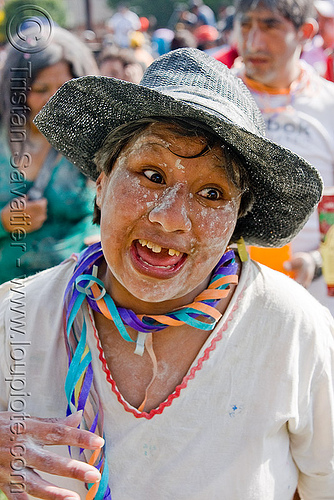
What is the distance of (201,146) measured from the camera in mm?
1535

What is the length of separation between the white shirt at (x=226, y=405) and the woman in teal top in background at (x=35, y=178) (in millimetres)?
1207

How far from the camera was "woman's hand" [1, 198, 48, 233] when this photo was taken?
2871mm

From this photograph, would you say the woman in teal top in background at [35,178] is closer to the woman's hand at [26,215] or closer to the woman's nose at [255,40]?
the woman's hand at [26,215]

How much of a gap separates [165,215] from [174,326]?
411 mm

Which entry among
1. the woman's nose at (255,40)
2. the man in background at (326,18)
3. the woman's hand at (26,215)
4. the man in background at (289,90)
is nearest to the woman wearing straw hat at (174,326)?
the woman's hand at (26,215)

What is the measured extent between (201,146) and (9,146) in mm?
1704

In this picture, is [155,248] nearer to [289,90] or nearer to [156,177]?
[156,177]

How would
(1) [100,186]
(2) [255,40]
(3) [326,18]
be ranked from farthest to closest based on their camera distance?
(3) [326,18] < (2) [255,40] < (1) [100,186]

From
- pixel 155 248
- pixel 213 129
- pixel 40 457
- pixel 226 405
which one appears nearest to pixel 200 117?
pixel 213 129

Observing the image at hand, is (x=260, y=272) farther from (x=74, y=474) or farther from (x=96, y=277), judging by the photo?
(x=74, y=474)

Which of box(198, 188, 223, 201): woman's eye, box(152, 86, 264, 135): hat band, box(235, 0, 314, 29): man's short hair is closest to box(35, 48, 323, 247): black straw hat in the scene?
box(152, 86, 264, 135): hat band

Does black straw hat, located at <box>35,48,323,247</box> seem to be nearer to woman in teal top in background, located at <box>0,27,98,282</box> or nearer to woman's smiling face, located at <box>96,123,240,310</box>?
woman's smiling face, located at <box>96,123,240,310</box>

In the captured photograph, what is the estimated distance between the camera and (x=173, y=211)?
4.89 feet

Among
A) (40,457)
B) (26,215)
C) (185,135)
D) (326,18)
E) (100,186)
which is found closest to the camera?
(40,457)
